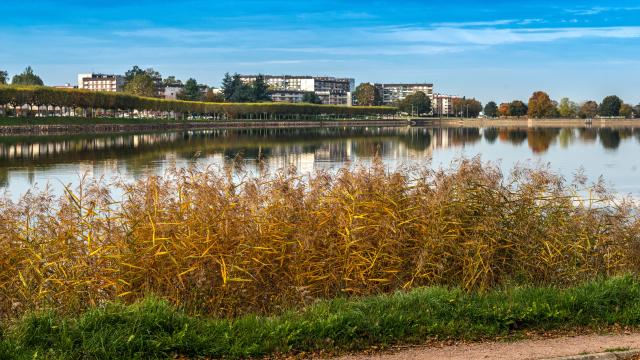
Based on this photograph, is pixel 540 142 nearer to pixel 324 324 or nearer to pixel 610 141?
pixel 610 141

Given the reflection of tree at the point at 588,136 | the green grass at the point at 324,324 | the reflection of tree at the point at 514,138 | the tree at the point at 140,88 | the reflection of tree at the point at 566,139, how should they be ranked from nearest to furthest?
1. the green grass at the point at 324,324
2. the reflection of tree at the point at 566,139
3. the reflection of tree at the point at 588,136
4. the reflection of tree at the point at 514,138
5. the tree at the point at 140,88

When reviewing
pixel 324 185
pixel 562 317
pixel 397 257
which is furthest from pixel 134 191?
pixel 562 317

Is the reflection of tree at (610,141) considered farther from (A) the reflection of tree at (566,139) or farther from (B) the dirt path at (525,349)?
(B) the dirt path at (525,349)

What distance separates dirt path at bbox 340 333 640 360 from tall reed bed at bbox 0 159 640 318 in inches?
87.6

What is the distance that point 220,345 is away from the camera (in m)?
7.76

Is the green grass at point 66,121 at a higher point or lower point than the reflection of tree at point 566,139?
higher

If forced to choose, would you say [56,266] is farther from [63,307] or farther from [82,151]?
[82,151]

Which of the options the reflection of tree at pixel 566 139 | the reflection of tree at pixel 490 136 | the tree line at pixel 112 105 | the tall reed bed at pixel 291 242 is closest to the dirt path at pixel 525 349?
the tall reed bed at pixel 291 242

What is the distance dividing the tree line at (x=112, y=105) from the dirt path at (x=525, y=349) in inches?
4285

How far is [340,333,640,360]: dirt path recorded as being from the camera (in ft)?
25.3

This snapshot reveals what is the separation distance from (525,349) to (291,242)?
12.3 ft

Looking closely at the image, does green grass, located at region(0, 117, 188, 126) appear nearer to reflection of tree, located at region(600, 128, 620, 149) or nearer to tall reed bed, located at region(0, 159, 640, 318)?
reflection of tree, located at region(600, 128, 620, 149)

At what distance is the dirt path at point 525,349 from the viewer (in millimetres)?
7715

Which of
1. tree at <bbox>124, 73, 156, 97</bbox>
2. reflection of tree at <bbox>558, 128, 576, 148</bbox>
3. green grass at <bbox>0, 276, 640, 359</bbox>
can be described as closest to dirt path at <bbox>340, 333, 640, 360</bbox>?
green grass at <bbox>0, 276, 640, 359</bbox>
